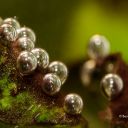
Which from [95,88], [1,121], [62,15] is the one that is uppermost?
[62,15]

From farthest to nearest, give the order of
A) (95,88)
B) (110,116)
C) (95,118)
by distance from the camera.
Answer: (95,88), (95,118), (110,116)

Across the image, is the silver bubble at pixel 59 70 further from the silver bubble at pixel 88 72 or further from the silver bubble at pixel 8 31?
the silver bubble at pixel 88 72

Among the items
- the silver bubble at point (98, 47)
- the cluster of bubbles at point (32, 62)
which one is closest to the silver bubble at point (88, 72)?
the silver bubble at point (98, 47)

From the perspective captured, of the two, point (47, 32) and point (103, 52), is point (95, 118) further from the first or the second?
point (47, 32)

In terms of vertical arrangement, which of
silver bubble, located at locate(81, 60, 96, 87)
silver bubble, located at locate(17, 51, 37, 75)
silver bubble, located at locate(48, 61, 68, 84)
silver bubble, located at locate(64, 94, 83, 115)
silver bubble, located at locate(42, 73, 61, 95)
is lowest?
silver bubble, located at locate(64, 94, 83, 115)

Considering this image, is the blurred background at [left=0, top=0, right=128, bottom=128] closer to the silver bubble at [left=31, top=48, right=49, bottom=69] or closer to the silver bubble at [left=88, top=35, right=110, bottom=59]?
the silver bubble at [left=88, top=35, right=110, bottom=59]

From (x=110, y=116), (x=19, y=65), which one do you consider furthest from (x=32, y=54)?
(x=110, y=116)

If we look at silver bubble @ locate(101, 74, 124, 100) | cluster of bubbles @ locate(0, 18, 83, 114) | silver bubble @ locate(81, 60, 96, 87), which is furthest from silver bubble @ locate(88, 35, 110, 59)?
cluster of bubbles @ locate(0, 18, 83, 114)
